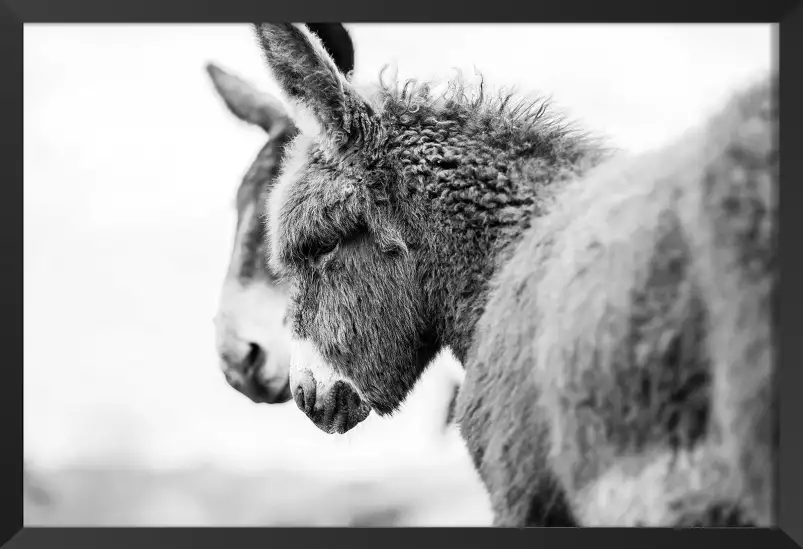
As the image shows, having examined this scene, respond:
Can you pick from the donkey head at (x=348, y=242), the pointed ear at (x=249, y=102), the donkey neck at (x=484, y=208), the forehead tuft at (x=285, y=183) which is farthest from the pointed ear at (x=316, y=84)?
the pointed ear at (x=249, y=102)

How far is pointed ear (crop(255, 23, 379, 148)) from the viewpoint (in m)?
1.80

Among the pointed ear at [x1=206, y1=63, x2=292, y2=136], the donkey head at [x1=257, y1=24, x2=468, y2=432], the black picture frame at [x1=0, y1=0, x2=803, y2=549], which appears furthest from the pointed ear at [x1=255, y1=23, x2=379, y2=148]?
the pointed ear at [x1=206, y1=63, x2=292, y2=136]

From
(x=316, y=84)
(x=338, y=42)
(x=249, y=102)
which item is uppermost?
(x=338, y=42)

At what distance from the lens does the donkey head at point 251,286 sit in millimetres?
3011

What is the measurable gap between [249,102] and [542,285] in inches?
79.9

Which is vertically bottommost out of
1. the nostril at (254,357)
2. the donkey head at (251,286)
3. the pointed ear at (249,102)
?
the nostril at (254,357)

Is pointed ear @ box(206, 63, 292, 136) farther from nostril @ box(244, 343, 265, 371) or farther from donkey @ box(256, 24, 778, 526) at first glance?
donkey @ box(256, 24, 778, 526)

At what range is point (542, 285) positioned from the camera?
1.44 meters

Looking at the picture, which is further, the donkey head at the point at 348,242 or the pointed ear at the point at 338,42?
the pointed ear at the point at 338,42

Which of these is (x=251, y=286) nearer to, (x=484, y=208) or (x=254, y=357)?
(x=254, y=357)

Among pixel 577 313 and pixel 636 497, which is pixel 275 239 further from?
pixel 636 497

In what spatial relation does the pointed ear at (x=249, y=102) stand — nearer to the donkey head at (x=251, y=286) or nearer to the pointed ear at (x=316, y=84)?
the donkey head at (x=251, y=286)
